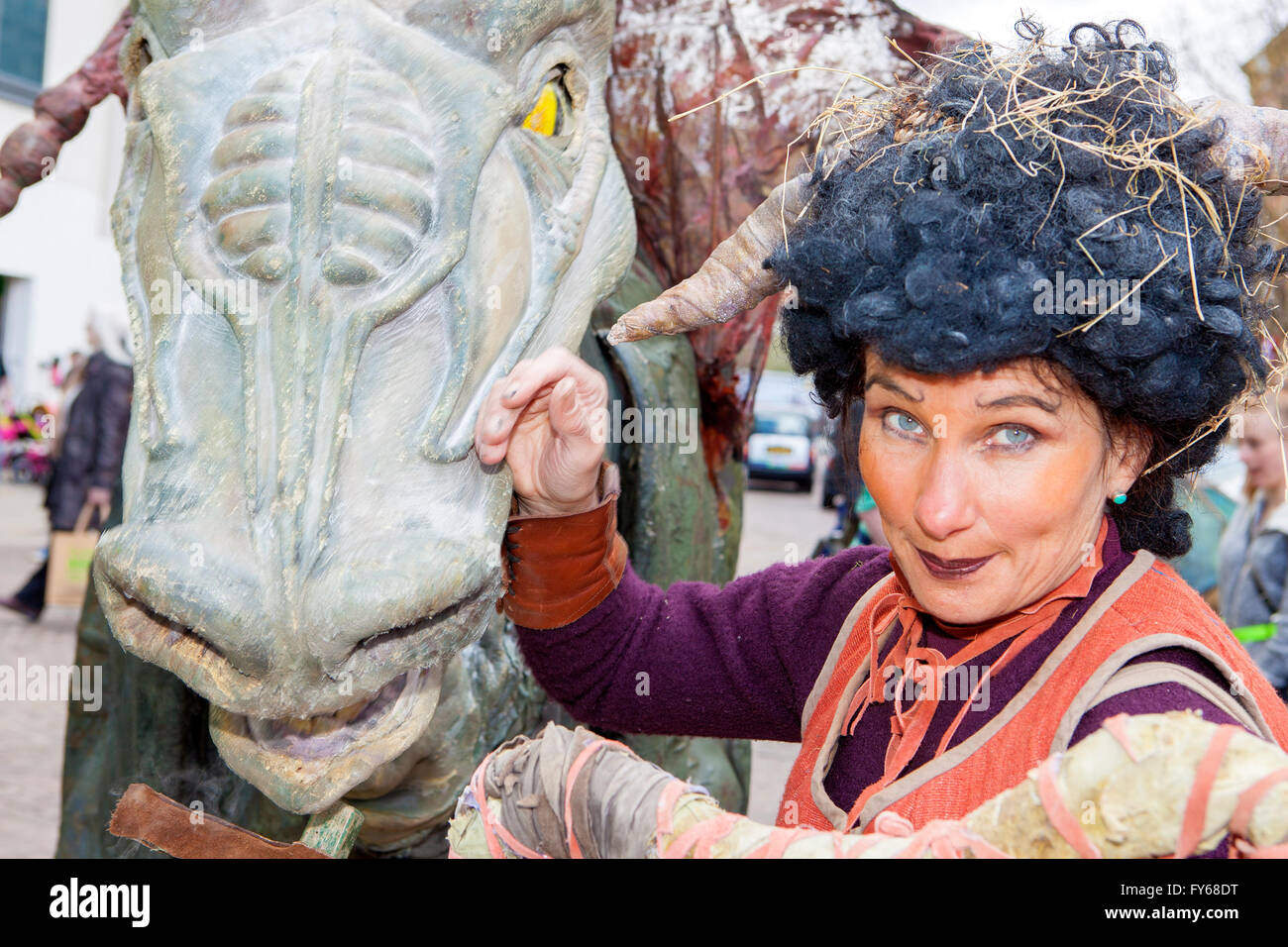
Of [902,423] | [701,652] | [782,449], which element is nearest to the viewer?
[902,423]

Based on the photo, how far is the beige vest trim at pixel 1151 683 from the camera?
1.25m

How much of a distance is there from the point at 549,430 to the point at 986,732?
2.19 ft

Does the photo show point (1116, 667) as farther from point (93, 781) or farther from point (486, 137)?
point (93, 781)

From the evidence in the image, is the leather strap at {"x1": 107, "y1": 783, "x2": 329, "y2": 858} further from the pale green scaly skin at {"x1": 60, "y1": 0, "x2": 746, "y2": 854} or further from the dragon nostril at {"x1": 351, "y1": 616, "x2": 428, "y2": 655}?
the dragon nostril at {"x1": 351, "y1": 616, "x2": 428, "y2": 655}

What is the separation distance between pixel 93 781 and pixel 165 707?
0.49 metres

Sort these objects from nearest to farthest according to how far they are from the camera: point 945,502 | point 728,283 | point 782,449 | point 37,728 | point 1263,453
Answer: point 945,502 < point 728,283 < point 1263,453 < point 37,728 < point 782,449

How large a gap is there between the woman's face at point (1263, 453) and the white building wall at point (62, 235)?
45.6 ft

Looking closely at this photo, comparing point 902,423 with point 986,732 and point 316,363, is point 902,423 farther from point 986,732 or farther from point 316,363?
point 316,363

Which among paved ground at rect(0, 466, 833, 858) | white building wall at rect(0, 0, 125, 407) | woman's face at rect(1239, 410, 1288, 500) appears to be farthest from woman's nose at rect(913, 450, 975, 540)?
white building wall at rect(0, 0, 125, 407)

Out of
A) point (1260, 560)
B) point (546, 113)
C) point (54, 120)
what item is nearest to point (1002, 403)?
point (546, 113)

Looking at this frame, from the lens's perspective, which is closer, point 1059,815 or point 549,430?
point 1059,815

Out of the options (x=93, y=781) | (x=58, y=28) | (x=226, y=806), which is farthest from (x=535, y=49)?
(x=58, y=28)

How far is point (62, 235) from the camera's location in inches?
648
